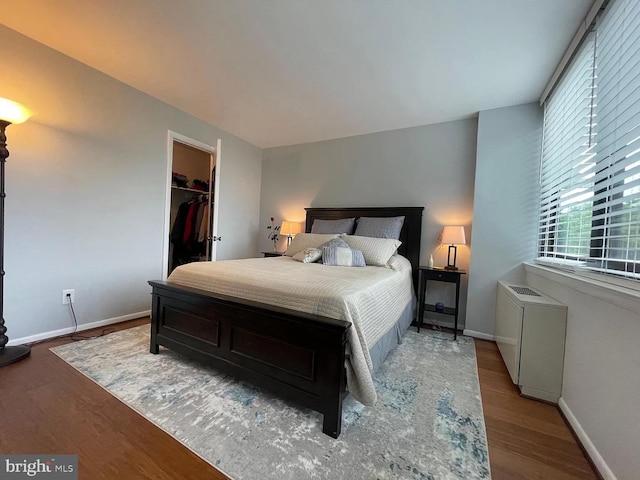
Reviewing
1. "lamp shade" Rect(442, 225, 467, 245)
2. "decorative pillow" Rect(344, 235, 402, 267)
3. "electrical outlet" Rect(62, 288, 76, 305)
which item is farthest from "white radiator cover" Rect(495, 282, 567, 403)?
"electrical outlet" Rect(62, 288, 76, 305)

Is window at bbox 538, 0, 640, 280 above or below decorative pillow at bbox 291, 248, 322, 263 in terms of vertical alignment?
above

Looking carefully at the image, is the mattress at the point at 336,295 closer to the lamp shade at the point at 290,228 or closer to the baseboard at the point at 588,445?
the baseboard at the point at 588,445

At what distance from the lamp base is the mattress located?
1131 mm

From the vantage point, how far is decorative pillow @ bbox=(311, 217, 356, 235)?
3.43 metres

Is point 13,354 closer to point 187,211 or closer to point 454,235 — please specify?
point 187,211

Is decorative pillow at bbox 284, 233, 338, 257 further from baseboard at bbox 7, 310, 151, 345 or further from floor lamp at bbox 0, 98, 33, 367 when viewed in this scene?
floor lamp at bbox 0, 98, 33, 367

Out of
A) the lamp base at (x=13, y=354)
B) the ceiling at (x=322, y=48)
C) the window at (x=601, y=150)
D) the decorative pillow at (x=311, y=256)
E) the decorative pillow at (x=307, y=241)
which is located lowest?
the lamp base at (x=13, y=354)

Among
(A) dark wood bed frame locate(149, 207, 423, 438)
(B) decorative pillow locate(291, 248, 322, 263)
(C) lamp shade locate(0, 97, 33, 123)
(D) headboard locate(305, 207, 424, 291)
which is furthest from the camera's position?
(D) headboard locate(305, 207, 424, 291)

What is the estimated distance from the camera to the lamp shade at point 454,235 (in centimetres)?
274

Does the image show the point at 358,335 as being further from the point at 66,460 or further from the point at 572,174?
the point at 572,174

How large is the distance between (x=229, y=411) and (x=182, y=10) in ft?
8.25

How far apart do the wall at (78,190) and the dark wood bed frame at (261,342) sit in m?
1.07

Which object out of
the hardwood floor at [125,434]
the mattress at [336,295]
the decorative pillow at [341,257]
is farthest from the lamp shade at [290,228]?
the hardwood floor at [125,434]

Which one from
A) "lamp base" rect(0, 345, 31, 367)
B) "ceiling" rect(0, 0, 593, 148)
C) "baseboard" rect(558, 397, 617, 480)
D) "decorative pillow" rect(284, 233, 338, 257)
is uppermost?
"ceiling" rect(0, 0, 593, 148)
